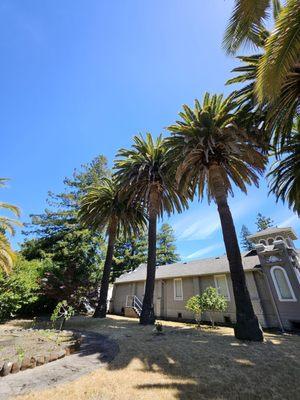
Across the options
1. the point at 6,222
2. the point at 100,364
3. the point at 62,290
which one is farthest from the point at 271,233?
the point at 6,222

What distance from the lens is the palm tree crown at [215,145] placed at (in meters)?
11.9

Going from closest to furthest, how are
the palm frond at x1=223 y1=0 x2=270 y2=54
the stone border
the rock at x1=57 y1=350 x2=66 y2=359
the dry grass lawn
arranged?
the dry grass lawn, the stone border, the palm frond at x1=223 y1=0 x2=270 y2=54, the rock at x1=57 y1=350 x2=66 y2=359

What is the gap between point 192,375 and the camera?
511 cm

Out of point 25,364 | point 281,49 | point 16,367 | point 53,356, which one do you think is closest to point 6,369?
point 16,367

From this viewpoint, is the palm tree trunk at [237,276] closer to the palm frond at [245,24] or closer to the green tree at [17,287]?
the palm frond at [245,24]

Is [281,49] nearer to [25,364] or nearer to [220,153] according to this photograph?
[220,153]

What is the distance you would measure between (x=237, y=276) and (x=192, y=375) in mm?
5798

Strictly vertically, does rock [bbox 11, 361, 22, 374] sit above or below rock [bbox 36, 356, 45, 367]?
below

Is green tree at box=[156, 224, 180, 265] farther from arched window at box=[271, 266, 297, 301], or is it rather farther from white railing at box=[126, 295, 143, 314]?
arched window at box=[271, 266, 297, 301]

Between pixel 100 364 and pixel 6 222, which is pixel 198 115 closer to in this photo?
pixel 100 364

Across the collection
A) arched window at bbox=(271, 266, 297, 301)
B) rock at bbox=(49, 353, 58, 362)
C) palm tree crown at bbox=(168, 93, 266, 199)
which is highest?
palm tree crown at bbox=(168, 93, 266, 199)

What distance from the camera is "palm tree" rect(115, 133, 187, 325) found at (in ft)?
Result: 52.7

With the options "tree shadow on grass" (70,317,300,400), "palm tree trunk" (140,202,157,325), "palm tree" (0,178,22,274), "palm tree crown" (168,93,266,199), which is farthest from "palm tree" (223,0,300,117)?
"palm tree" (0,178,22,274)

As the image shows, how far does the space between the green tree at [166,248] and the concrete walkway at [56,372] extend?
110 feet
